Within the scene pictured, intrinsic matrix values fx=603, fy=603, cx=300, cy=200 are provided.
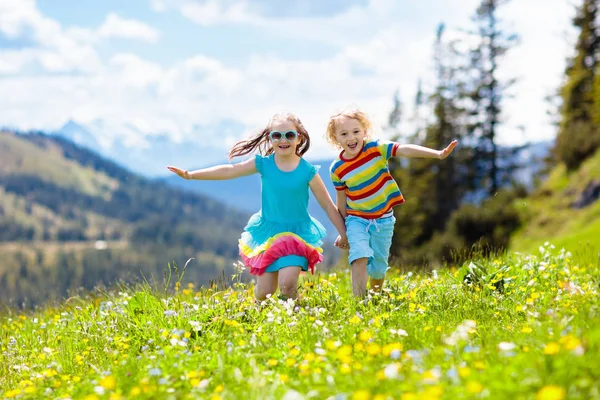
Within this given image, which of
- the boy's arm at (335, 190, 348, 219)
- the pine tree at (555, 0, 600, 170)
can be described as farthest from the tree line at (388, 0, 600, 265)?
the boy's arm at (335, 190, 348, 219)

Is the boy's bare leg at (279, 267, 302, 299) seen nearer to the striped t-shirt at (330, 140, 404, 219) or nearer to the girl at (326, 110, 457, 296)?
the girl at (326, 110, 457, 296)

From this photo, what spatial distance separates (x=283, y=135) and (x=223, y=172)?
0.86 m

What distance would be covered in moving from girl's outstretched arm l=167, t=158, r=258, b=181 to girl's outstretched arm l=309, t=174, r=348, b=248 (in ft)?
2.52

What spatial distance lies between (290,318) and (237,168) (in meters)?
2.67

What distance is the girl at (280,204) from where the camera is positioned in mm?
7227

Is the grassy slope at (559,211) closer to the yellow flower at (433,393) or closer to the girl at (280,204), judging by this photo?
the girl at (280,204)

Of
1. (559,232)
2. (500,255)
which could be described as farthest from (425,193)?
(500,255)

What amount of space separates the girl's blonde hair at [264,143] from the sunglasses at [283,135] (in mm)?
216

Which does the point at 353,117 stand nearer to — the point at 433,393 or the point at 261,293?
the point at 261,293

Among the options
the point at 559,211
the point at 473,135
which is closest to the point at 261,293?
the point at 559,211

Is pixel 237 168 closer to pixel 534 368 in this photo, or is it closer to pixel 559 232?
pixel 534 368

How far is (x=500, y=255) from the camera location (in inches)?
332

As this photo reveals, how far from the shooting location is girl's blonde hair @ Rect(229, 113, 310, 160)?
7.49 metres

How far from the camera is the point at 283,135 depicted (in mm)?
7254
